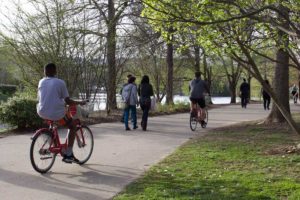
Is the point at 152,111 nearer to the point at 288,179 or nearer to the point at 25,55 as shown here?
the point at 25,55

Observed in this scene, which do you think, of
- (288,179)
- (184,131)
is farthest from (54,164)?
(184,131)

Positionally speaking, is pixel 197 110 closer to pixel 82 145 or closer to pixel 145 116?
pixel 145 116

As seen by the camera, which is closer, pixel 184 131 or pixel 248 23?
pixel 248 23

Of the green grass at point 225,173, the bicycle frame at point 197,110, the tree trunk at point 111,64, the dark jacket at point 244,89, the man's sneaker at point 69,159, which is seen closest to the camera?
the green grass at point 225,173

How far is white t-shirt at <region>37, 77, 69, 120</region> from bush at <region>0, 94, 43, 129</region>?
602 centimetres

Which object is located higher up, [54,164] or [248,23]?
[248,23]

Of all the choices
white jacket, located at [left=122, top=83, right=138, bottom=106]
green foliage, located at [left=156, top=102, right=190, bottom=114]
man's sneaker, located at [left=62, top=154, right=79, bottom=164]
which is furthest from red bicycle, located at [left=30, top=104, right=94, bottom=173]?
green foliage, located at [left=156, top=102, right=190, bottom=114]

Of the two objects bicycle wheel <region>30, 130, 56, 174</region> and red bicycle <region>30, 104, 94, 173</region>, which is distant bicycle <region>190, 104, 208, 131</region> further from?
bicycle wheel <region>30, 130, 56, 174</region>

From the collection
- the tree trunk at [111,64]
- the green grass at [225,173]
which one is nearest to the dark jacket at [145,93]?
the green grass at [225,173]

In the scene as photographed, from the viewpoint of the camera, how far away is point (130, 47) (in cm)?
2191

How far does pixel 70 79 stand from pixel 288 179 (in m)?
12.2

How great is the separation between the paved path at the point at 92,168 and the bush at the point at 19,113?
918mm

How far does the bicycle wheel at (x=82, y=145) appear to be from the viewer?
8.52m

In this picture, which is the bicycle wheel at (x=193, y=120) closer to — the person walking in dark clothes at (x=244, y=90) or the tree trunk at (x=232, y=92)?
the person walking in dark clothes at (x=244, y=90)
